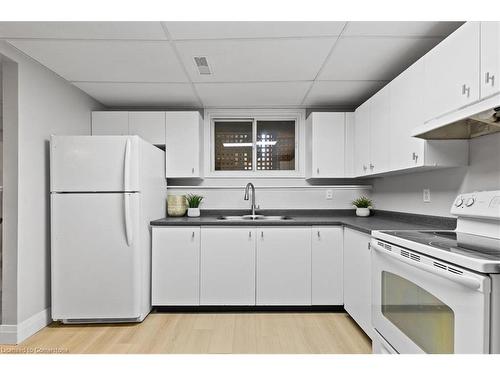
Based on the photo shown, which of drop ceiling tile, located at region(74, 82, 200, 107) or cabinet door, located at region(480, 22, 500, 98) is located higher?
drop ceiling tile, located at region(74, 82, 200, 107)

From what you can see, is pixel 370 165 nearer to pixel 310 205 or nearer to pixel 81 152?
pixel 310 205

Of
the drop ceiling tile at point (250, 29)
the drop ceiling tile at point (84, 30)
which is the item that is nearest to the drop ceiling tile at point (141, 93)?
the drop ceiling tile at point (84, 30)

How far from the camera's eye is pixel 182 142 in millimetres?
3266

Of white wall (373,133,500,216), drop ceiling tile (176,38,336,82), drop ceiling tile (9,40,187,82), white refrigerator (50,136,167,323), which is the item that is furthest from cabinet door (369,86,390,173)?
white refrigerator (50,136,167,323)

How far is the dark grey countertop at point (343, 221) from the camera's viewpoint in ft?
7.34

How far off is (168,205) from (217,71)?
1.55 m

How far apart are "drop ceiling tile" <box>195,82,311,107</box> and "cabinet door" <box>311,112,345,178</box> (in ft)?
1.16

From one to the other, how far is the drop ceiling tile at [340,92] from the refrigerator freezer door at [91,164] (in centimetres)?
185

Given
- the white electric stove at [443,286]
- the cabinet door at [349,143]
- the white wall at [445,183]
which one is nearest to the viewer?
the white electric stove at [443,286]

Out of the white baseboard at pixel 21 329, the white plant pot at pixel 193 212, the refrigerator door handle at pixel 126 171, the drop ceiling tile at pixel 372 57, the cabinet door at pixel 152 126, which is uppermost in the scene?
the drop ceiling tile at pixel 372 57

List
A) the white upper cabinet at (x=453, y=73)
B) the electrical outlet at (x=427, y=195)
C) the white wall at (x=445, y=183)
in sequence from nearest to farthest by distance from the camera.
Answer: the white upper cabinet at (x=453, y=73), the white wall at (x=445, y=183), the electrical outlet at (x=427, y=195)

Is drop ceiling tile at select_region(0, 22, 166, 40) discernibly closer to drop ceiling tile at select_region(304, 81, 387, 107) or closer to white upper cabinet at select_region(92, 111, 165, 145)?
white upper cabinet at select_region(92, 111, 165, 145)

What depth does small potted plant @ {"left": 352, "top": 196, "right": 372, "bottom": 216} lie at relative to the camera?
3.28 metres

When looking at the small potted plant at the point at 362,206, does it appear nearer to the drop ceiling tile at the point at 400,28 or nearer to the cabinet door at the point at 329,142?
the cabinet door at the point at 329,142
